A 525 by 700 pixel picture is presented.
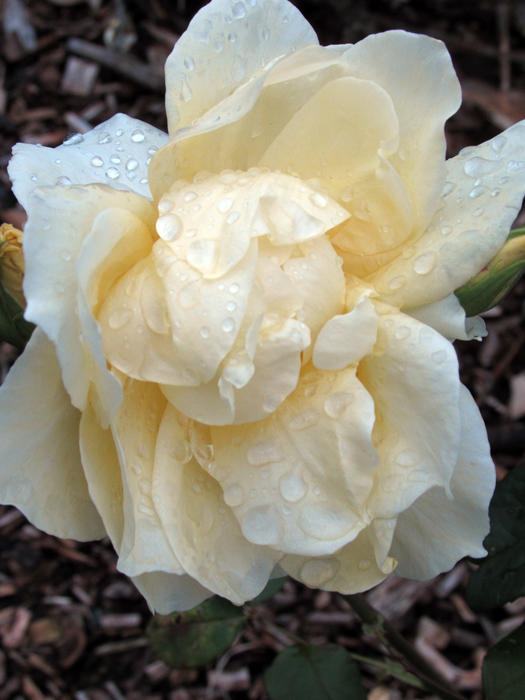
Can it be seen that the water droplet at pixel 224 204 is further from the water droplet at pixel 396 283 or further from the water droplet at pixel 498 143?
the water droplet at pixel 498 143

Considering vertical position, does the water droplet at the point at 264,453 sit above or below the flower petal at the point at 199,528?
above

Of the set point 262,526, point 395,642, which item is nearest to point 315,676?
point 395,642

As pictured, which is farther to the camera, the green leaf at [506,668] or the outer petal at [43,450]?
the green leaf at [506,668]

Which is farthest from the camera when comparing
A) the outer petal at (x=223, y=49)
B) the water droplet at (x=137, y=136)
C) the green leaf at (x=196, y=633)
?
the green leaf at (x=196, y=633)

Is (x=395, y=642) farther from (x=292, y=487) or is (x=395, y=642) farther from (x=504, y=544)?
(x=292, y=487)

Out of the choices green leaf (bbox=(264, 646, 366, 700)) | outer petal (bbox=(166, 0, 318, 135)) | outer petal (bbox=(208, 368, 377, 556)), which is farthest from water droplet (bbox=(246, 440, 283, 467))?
green leaf (bbox=(264, 646, 366, 700))

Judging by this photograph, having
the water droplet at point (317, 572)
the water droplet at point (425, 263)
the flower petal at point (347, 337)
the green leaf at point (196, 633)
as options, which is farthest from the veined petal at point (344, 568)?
the green leaf at point (196, 633)
